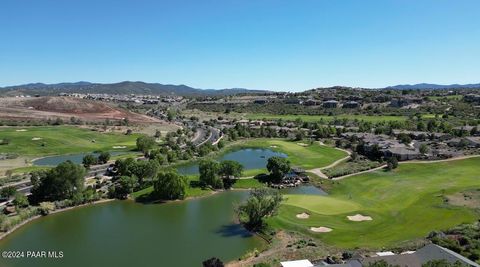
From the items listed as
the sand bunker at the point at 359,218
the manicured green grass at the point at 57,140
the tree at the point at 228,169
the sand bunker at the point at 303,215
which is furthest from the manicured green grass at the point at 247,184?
the manicured green grass at the point at 57,140

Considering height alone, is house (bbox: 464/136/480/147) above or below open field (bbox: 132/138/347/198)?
above

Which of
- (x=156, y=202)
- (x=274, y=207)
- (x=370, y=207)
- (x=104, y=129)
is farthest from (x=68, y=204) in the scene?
(x=104, y=129)

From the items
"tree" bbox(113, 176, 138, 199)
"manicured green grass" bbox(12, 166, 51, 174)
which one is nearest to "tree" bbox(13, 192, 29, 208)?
"tree" bbox(113, 176, 138, 199)

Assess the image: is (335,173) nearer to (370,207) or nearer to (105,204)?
(370,207)

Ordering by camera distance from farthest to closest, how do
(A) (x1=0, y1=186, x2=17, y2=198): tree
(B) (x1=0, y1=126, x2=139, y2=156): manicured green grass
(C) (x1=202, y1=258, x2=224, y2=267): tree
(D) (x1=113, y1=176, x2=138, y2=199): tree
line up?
(B) (x1=0, y1=126, x2=139, y2=156): manicured green grass, (D) (x1=113, y1=176, x2=138, y2=199): tree, (A) (x1=0, y1=186, x2=17, y2=198): tree, (C) (x1=202, y1=258, x2=224, y2=267): tree

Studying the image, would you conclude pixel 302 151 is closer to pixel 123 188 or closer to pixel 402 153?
pixel 402 153

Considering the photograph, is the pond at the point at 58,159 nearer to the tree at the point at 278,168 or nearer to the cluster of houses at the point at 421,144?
the tree at the point at 278,168

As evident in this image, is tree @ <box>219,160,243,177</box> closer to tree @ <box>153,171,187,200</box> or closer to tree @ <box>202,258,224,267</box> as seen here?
tree @ <box>153,171,187,200</box>

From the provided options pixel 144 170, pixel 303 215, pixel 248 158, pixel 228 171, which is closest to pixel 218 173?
pixel 228 171
